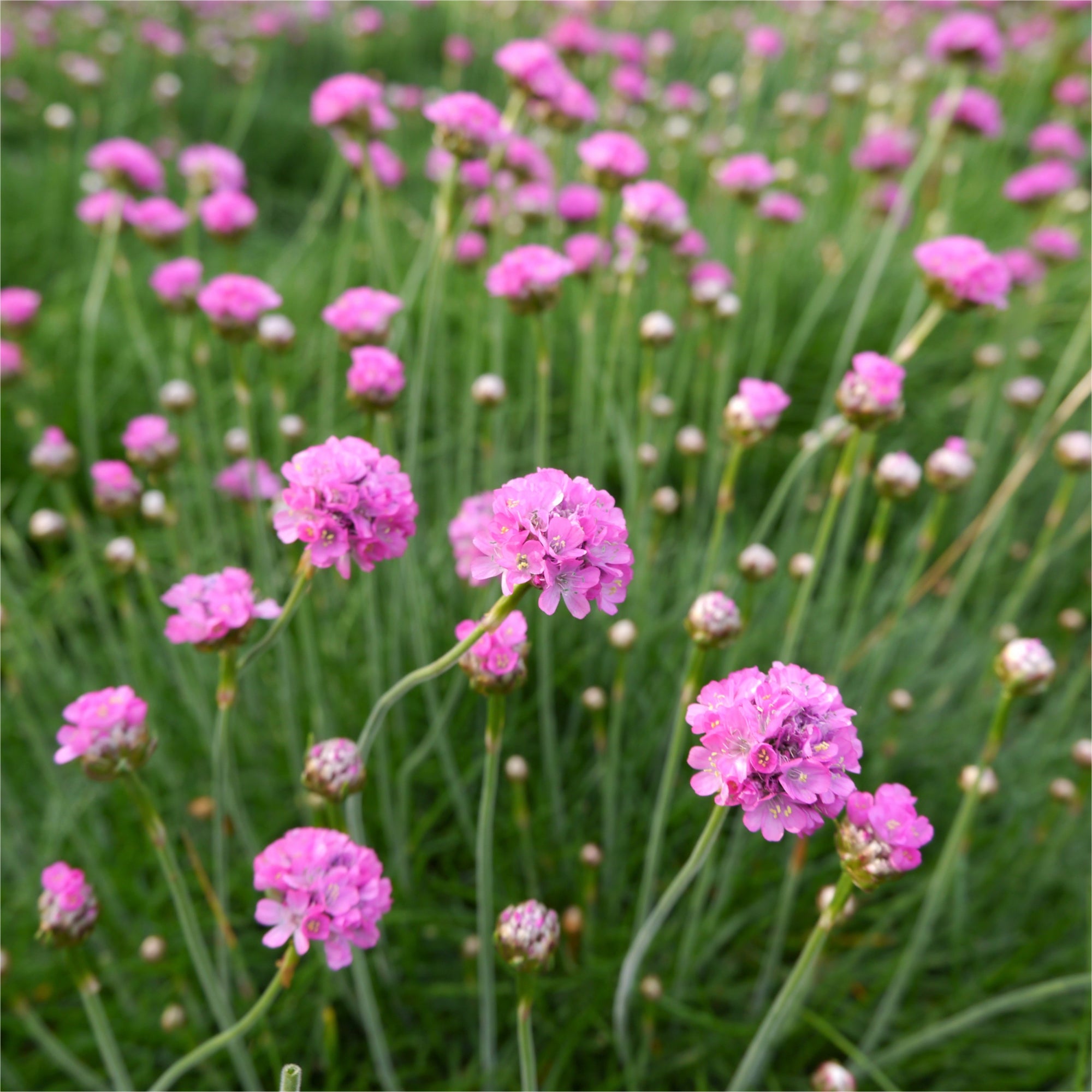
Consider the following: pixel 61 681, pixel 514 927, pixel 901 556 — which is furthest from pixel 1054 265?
pixel 61 681

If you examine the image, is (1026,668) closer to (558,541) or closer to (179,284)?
(558,541)

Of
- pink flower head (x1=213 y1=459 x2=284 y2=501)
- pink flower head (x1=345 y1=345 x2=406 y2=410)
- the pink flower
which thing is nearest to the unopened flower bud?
pink flower head (x1=345 y1=345 x2=406 y2=410)

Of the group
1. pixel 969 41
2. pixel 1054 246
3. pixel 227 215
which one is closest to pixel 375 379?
pixel 227 215

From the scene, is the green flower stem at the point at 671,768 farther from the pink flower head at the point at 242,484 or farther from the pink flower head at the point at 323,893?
the pink flower head at the point at 242,484

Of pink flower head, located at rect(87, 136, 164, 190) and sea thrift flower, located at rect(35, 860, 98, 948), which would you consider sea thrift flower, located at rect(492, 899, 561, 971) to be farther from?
pink flower head, located at rect(87, 136, 164, 190)

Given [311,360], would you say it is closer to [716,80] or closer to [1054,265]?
[716,80]

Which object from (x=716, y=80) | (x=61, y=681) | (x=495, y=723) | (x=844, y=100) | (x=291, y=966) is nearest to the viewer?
(x=291, y=966)

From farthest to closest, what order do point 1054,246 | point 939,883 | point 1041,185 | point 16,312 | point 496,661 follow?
point 1041,185 < point 1054,246 < point 16,312 < point 939,883 < point 496,661
